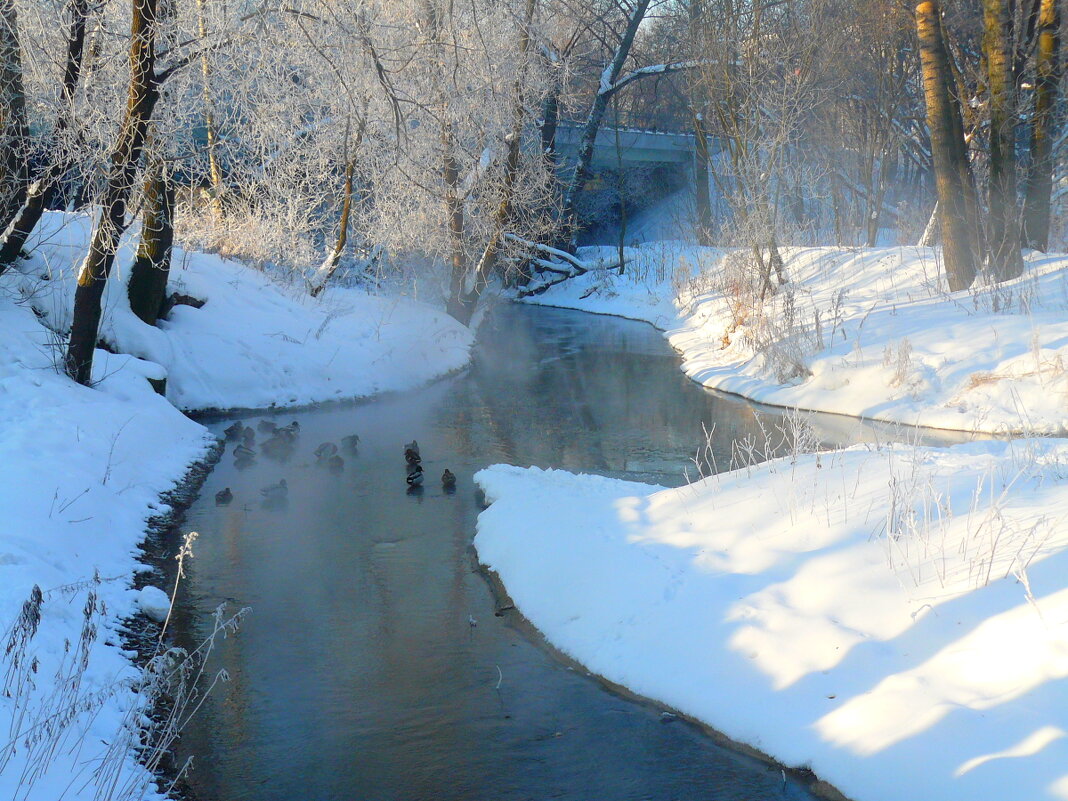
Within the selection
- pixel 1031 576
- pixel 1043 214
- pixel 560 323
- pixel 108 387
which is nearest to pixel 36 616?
pixel 1031 576

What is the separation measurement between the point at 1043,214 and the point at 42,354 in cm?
1632

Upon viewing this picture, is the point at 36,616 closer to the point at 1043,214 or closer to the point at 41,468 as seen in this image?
the point at 41,468

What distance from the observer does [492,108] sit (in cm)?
1750

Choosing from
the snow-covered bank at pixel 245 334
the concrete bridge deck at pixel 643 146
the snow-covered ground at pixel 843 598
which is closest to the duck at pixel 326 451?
the snow-covered ground at pixel 843 598

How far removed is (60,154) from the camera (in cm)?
992

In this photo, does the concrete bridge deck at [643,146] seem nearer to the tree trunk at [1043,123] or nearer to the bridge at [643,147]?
the bridge at [643,147]

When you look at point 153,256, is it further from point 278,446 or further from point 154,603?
point 154,603

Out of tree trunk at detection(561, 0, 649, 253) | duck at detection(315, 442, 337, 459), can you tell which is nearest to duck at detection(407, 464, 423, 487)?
duck at detection(315, 442, 337, 459)

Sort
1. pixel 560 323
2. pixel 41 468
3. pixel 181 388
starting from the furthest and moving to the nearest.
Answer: pixel 560 323 < pixel 181 388 < pixel 41 468

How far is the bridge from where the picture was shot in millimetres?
38006

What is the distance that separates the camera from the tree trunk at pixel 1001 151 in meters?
14.7

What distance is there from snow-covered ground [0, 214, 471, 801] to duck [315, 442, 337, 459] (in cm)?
146

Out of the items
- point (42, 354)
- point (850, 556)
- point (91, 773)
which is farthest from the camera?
point (42, 354)

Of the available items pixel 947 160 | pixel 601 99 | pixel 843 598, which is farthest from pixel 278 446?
pixel 601 99
